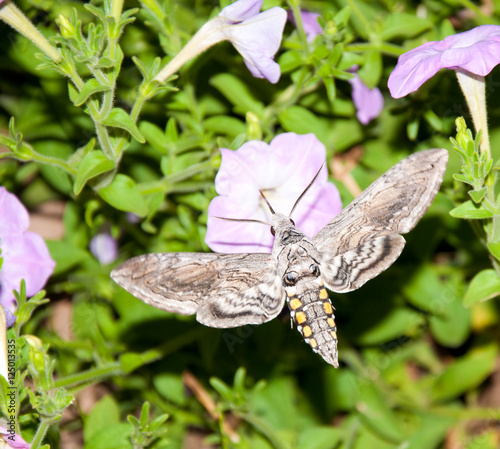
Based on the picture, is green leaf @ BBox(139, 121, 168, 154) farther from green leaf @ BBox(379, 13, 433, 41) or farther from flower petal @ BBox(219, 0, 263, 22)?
green leaf @ BBox(379, 13, 433, 41)

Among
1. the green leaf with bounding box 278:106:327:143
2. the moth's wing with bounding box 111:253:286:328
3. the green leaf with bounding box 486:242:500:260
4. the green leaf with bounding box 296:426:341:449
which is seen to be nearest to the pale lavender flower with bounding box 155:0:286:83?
the green leaf with bounding box 278:106:327:143

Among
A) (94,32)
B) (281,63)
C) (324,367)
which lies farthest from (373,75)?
(324,367)

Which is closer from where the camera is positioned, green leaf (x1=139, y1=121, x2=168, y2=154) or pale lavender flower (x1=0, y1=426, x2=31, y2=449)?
pale lavender flower (x1=0, y1=426, x2=31, y2=449)

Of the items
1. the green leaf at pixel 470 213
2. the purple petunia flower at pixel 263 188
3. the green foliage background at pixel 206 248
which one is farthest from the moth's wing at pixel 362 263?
the green foliage background at pixel 206 248

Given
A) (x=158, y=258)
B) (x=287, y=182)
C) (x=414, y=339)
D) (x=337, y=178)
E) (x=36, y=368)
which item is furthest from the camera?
(x=414, y=339)

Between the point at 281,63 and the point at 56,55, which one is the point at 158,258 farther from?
the point at 281,63

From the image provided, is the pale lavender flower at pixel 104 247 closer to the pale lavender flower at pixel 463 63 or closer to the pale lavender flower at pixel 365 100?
the pale lavender flower at pixel 365 100
